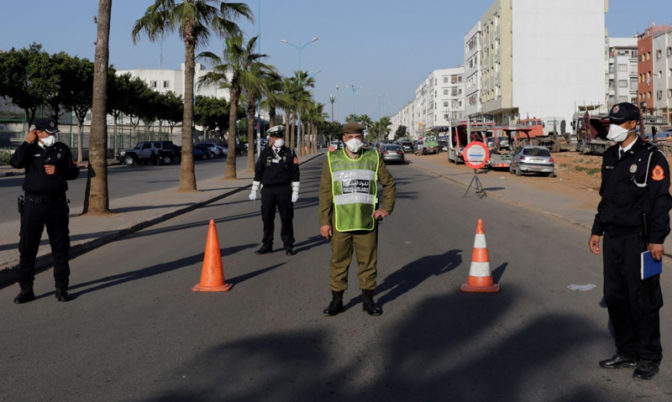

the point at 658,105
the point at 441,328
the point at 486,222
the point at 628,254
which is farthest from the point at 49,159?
the point at 658,105

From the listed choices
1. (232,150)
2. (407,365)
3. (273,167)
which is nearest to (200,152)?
(232,150)

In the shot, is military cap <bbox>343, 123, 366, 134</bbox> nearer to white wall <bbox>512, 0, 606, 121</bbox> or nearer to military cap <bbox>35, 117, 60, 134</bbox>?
military cap <bbox>35, 117, 60, 134</bbox>

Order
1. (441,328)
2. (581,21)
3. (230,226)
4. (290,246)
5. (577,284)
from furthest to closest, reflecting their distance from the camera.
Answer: (581,21) < (230,226) < (290,246) < (577,284) < (441,328)

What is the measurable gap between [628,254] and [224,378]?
9.34ft

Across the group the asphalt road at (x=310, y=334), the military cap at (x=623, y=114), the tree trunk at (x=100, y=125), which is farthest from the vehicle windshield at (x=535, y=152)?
the military cap at (x=623, y=114)

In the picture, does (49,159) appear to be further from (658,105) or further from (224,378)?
(658,105)

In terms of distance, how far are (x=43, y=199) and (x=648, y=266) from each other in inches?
221

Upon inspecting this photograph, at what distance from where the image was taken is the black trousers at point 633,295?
459 cm

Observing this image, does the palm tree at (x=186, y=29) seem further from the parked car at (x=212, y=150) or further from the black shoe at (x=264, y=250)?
the parked car at (x=212, y=150)

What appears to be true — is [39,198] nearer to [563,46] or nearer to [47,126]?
[47,126]

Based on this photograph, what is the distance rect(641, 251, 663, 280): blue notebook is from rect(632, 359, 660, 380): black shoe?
0.59 meters

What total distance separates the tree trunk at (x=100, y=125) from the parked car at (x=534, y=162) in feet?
69.6

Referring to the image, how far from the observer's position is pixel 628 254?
461cm

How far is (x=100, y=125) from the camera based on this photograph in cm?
1512
